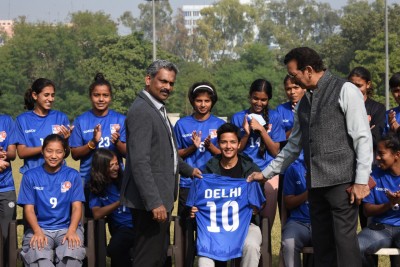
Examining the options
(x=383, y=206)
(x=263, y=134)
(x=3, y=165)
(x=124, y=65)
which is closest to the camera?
(x=383, y=206)

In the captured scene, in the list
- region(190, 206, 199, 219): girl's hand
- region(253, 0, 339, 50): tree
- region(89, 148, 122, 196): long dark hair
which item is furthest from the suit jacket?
region(253, 0, 339, 50): tree

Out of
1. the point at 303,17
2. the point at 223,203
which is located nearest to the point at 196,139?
the point at 223,203

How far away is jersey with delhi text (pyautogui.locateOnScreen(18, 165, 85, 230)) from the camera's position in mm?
6914

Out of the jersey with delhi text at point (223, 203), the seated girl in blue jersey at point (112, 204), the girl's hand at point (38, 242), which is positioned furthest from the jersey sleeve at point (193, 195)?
the girl's hand at point (38, 242)

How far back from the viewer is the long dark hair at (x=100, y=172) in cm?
715

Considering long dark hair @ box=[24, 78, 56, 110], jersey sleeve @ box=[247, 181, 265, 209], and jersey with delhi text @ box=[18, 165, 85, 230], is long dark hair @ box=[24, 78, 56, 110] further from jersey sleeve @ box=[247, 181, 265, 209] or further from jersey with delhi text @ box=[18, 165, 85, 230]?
jersey sleeve @ box=[247, 181, 265, 209]

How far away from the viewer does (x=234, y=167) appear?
7.06 m

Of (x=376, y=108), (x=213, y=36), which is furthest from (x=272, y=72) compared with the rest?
(x=376, y=108)

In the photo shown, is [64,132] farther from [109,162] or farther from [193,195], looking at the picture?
[193,195]

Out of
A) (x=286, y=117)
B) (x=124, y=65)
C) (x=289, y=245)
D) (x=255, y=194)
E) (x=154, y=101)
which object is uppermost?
(x=124, y=65)

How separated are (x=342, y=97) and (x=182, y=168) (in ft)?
5.90

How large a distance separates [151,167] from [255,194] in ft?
4.45

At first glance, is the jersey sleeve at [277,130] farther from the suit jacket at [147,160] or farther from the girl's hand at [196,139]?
the suit jacket at [147,160]

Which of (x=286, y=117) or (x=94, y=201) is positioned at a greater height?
(x=286, y=117)
